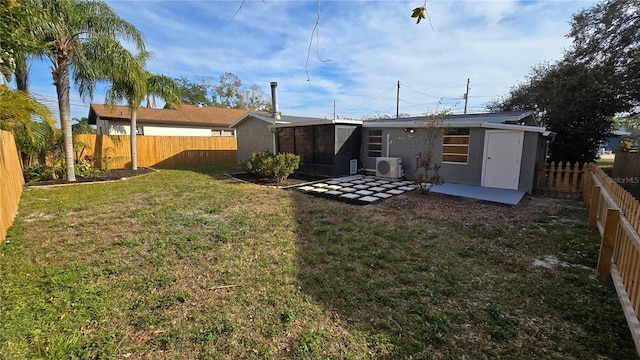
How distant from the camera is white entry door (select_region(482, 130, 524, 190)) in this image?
26.4 ft

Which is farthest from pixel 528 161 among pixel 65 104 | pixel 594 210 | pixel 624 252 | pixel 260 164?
pixel 65 104

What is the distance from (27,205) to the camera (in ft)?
20.9

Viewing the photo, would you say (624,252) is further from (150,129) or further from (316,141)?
(150,129)

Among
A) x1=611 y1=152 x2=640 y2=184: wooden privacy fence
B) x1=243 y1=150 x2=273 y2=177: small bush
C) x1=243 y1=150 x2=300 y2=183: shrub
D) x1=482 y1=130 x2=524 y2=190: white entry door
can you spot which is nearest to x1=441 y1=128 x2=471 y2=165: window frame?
x1=482 y1=130 x2=524 y2=190: white entry door

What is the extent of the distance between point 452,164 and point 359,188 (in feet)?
11.3

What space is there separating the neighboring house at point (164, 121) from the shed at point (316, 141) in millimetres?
5998

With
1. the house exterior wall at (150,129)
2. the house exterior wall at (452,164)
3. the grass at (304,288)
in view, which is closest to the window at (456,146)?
the house exterior wall at (452,164)

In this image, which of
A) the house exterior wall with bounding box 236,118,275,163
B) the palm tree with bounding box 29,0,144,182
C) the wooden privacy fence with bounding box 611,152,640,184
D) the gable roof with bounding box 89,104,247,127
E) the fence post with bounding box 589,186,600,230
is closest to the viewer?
the fence post with bounding box 589,186,600,230

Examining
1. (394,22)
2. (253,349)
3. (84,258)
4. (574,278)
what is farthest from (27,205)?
(574,278)

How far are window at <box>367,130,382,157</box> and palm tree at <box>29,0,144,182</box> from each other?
30.5ft

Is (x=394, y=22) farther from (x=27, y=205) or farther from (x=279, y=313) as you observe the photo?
(x=27, y=205)

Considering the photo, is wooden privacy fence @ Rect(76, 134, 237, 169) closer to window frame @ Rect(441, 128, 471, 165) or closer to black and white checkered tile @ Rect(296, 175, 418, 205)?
black and white checkered tile @ Rect(296, 175, 418, 205)

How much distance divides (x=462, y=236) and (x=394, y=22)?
11.6 feet

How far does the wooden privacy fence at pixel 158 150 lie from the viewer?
1286cm
